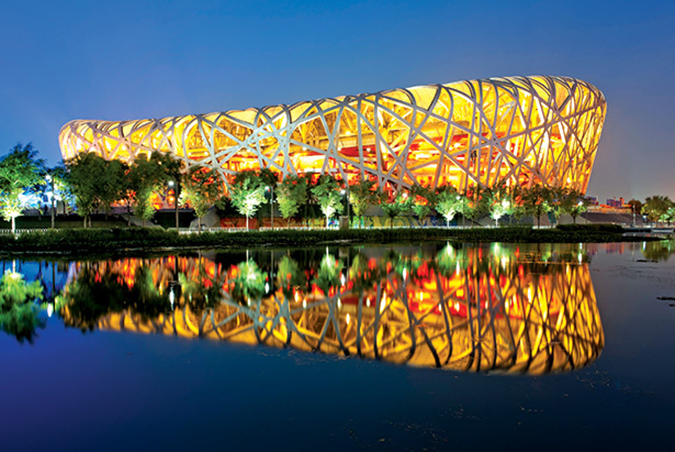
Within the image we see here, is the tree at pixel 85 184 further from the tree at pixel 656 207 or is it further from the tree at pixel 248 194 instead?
the tree at pixel 656 207

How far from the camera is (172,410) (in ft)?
17.6

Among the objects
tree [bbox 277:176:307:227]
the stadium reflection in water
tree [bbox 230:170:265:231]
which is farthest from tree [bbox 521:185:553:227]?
the stadium reflection in water

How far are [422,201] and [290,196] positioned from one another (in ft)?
61.6

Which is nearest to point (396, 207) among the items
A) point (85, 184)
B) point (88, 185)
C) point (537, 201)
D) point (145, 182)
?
point (537, 201)

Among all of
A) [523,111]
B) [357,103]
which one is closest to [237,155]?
[357,103]

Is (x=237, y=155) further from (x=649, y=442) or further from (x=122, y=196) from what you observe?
(x=649, y=442)

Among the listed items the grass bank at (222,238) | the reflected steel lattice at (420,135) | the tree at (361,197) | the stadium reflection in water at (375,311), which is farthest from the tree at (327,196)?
the stadium reflection in water at (375,311)

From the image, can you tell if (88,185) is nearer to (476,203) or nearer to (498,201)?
(476,203)

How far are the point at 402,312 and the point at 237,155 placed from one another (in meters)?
72.0

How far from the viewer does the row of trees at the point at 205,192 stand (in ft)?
127

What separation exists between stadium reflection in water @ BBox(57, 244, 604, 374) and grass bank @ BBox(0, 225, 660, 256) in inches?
507

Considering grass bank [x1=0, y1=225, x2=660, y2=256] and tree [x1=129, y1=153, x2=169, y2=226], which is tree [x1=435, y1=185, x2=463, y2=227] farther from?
tree [x1=129, y1=153, x2=169, y2=226]

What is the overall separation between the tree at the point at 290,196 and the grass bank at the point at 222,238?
39.3 ft

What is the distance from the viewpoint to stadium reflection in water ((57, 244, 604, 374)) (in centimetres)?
763
